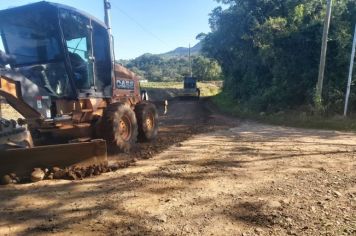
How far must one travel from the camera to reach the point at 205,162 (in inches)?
288

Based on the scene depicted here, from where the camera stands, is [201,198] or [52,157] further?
[52,157]

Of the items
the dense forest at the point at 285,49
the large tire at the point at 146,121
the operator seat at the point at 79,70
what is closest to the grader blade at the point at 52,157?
the operator seat at the point at 79,70

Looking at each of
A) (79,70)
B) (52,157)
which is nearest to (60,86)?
(79,70)

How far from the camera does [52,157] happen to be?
19.5 ft

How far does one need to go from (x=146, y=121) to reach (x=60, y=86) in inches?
130

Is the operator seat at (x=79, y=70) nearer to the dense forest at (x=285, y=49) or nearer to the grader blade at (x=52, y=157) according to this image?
the grader blade at (x=52, y=157)

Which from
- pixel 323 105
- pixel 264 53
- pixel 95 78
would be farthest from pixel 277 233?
pixel 264 53

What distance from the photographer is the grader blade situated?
18.3 ft

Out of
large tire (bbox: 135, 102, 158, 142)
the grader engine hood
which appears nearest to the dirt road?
the grader engine hood

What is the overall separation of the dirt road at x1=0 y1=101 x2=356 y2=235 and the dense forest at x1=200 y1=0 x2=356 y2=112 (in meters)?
9.19

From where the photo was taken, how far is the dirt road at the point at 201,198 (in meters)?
4.04

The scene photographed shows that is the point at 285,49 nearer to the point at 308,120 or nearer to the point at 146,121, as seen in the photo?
the point at 308,120

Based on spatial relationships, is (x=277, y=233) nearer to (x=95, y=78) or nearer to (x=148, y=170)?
(x=148, y=170)

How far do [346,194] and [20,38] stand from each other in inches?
255
